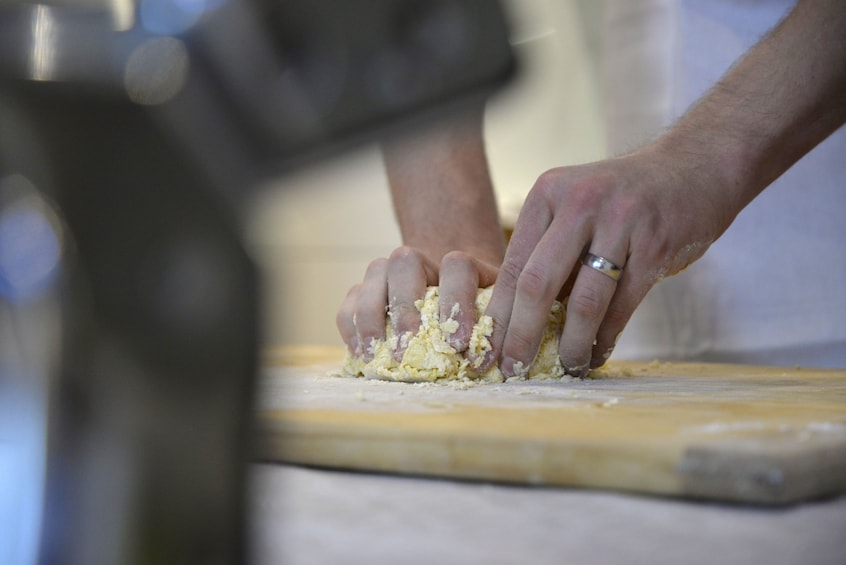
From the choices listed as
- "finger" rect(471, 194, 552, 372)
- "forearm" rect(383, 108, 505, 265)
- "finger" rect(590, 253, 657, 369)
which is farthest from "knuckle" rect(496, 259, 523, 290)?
"forearm" rect(383, 108, 505, 265)

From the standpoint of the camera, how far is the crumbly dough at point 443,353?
1020mm

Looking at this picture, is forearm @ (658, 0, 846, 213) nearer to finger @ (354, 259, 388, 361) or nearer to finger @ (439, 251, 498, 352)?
finger @ (439, 251, 498, 352)

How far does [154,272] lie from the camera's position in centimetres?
16

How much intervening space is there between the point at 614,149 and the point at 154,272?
168 cm

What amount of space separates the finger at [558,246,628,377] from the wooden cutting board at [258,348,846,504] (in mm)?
134

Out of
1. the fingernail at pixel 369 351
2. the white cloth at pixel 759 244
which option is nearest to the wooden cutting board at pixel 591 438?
the fingernail at pixel 369 351

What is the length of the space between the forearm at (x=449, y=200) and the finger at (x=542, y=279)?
389mm

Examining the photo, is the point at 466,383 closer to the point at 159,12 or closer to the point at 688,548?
the point at 688,548

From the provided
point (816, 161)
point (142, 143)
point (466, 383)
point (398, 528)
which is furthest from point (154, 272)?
point (816, 161)

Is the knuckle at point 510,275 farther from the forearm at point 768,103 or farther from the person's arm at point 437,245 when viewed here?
the forearm at point 768,103

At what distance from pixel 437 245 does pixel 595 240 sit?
1.53 feet

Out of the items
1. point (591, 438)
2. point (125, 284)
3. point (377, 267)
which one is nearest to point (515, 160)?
point (377, 267)

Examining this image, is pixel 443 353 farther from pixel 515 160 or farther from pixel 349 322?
pixel 515 160

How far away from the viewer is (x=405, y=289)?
109 centimetres
